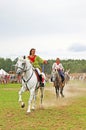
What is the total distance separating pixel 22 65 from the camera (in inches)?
610

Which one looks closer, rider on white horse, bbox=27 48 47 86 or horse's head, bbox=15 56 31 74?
horse's head, bbox=15 56 31 74

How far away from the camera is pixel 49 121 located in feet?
44.9

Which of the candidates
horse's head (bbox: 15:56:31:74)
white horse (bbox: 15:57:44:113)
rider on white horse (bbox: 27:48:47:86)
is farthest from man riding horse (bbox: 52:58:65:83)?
horse's head (bbox: 15:56:31:74)

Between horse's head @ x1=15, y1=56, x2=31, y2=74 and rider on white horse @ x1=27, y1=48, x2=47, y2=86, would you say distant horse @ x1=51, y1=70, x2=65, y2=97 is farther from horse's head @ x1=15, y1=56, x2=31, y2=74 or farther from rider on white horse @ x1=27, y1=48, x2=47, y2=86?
horse's head @ x1=15, y1=56, x2=31, y2=74

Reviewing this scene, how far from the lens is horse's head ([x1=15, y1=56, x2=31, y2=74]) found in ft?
50.1

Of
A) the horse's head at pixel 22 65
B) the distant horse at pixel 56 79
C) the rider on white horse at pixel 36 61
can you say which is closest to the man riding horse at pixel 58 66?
the distant horse at pixel 56 79

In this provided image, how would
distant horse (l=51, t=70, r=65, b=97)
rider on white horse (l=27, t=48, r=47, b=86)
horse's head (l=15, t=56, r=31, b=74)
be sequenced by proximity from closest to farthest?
horse's head (l=15, t=56, r=31, b=74) < rider on white horse (l=27, t=48, r=47, b=86) < distant horse (l=51, t=70, r=65, b=97)

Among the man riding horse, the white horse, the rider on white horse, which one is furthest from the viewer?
the man riding horse

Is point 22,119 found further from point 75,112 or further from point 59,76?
point 59,76

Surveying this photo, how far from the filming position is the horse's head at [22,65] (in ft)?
50.1

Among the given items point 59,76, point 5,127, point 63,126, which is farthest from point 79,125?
point 59,76

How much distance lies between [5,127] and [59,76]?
12332 mm

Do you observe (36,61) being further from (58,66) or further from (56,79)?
(56,79)

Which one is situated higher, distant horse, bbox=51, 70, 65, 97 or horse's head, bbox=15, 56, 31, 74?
horse's head, bbox=15, 56, 31, 74
